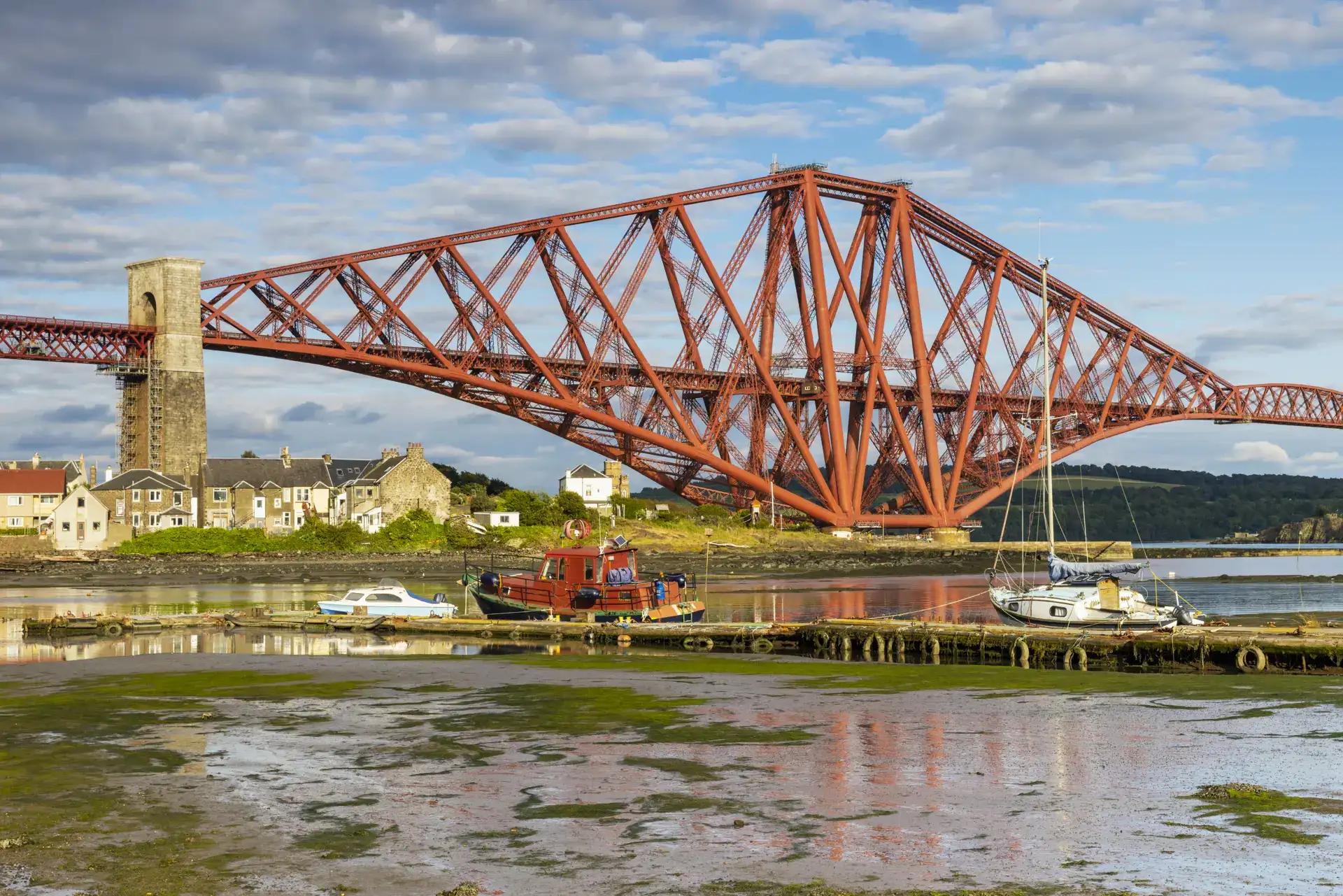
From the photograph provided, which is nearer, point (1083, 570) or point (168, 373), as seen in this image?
point (1083, 570)

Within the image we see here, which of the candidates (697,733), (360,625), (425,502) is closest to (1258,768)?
(697,733)

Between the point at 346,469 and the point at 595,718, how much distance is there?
8823 cm

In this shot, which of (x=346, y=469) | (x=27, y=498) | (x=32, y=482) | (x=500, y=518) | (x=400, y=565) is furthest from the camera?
(x=346, y=469)

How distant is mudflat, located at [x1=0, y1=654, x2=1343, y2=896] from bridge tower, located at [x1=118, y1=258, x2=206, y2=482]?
193 ft

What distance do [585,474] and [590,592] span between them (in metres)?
82.8

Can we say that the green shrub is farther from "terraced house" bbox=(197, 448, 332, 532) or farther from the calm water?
the calm water

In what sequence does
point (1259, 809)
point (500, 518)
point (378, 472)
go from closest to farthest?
point (1259, 809)
point (378, 472)
point (500, 518)

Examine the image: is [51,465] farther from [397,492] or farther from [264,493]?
[397,492]

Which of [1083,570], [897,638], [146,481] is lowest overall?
[897,638]

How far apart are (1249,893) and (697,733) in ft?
35.5

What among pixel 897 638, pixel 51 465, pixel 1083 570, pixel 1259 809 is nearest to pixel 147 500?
pixel 51 465

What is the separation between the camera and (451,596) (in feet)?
207

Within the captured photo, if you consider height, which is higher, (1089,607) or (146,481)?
(146,481)

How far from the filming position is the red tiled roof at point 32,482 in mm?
108188
